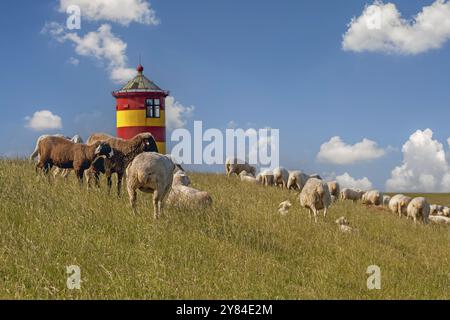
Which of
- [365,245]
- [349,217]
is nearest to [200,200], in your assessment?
[365,245]

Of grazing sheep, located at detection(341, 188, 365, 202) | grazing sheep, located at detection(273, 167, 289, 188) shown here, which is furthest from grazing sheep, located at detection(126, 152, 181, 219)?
grazing sheep, located at detection(341, 188, 365, 202)

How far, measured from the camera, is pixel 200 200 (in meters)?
12.9

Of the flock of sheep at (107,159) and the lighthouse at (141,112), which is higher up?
the lighthouse at (141,112)

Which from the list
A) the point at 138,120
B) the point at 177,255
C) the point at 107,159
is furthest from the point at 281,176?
the point at 177,255

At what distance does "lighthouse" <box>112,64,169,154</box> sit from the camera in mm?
25828

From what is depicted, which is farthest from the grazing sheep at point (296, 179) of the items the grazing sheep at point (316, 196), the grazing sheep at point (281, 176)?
the grazing sheep at point (316, 196)

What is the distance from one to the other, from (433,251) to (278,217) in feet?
15.6

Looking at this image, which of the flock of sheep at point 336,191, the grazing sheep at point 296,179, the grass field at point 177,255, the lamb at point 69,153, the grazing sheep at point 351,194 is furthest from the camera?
the grazing sheep at point 351,194

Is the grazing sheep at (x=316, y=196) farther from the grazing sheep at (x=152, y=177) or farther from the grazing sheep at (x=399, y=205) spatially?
the grazing sheep at (x=399, y=205)

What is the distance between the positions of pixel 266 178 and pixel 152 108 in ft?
24.1

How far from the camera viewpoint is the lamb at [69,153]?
13672 millimetres

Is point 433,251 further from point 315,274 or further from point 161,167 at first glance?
point 161,167

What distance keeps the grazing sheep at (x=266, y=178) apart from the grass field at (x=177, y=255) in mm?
12502
